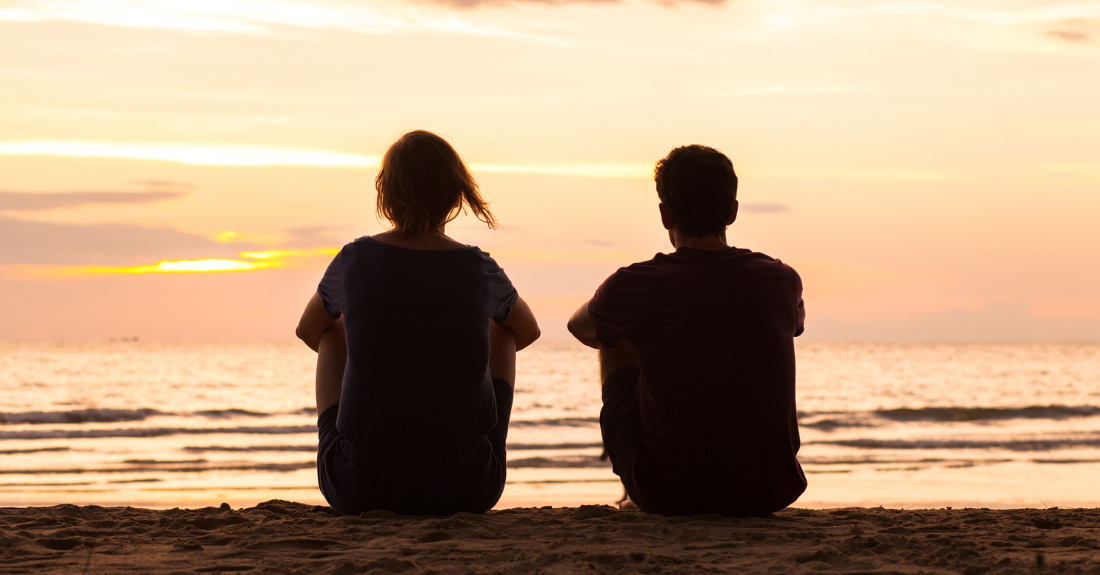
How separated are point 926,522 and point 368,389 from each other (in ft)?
7.04

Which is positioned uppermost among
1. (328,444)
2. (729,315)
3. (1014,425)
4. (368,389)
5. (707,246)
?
(707,246)

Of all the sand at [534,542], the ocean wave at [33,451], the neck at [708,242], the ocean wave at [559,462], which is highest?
the neck at [708,242]

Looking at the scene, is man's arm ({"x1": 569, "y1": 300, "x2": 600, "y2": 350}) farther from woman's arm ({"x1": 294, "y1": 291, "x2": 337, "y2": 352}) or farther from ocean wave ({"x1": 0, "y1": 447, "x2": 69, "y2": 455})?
ocean wave ({"x1": 0, "y1": 447, "x2": 69, "y2": 455})

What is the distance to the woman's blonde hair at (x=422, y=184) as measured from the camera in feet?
10.1

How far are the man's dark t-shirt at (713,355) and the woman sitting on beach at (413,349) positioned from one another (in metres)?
0.47

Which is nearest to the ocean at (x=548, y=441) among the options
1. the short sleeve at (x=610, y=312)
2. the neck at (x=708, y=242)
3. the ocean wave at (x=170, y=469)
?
the ocean wave at (x=170, y=469)

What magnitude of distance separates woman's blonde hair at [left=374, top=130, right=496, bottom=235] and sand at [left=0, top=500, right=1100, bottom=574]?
3.46 ft

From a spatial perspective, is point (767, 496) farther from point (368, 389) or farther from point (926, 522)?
point (368, 389)

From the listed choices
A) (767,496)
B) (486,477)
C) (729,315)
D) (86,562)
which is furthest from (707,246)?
(86,562)

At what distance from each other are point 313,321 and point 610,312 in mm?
1087

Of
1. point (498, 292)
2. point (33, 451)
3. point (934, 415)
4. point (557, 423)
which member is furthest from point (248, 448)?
point (934, 415)

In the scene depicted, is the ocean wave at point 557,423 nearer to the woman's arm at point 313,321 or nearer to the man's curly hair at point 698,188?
the woman's arm at point 313,321

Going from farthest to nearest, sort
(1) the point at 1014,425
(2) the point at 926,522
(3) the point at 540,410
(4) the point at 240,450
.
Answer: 1. (3) the point at 540,410
2. (1) the point at 1014,425
3. (4) the point at 240,450
4. (2) the point at 926,522

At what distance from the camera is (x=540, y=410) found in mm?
16375
